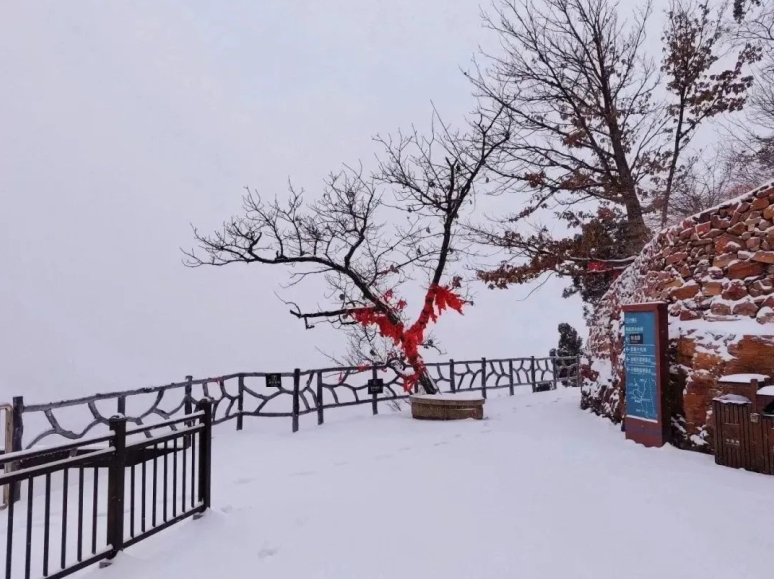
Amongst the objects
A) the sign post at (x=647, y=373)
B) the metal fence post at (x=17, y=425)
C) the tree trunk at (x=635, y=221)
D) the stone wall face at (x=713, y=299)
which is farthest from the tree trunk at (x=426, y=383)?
the metal fence post at (x=17, y=425)

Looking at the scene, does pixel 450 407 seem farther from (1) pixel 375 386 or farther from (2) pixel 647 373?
(2) pixel 647 373

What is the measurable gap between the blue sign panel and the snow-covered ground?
61 cm

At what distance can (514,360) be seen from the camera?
18078 mm

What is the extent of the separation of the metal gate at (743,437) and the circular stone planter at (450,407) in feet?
16.9

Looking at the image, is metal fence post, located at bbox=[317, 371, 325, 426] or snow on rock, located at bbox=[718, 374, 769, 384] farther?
metal fence post, located at bbox=[317, 371, 325, 426]

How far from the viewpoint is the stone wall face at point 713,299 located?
6.60m

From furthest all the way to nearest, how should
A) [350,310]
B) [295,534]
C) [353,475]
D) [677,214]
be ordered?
[677,214] < [350,310] < [353,475] < [295,534]

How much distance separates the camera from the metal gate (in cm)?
580

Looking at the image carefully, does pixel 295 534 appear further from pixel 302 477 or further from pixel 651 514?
pixel 651 514

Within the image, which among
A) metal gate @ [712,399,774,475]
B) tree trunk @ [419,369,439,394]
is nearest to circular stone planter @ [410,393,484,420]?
tree trunk @ [419,369,439,394]

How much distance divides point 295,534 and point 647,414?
566 centimetres

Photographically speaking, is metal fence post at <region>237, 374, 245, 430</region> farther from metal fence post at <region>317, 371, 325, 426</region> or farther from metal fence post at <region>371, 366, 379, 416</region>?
metal fence post at <region>371, 366, 379, 416</region>

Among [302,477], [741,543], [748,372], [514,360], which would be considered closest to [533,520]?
[741,543]

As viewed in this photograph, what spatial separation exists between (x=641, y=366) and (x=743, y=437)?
1.86m
